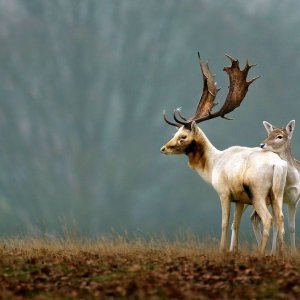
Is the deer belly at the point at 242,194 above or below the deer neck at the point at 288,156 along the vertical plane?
below

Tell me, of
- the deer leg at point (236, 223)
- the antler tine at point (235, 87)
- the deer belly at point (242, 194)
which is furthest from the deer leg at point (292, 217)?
the antler tine at point (235, 87)

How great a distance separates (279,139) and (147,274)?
613cm

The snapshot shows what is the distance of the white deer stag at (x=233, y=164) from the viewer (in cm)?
1382

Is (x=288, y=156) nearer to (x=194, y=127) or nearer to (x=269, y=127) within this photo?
(x=269, y=127)

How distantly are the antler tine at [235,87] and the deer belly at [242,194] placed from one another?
2.69m

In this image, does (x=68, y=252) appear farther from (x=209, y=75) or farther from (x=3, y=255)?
(x=209, y=75)

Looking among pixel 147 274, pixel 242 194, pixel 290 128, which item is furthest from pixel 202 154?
pixel 147 274

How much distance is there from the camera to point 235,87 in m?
16.4

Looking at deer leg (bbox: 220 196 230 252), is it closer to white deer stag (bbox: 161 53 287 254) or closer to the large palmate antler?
white deer stag (bbox: 161 53 287 254)

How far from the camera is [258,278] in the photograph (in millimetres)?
9820

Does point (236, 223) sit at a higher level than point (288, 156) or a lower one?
lower

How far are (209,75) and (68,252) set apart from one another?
5.90 metres

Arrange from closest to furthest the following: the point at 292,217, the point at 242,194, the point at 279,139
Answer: the point at 242,194, the point at 279,139, the point at 292,217

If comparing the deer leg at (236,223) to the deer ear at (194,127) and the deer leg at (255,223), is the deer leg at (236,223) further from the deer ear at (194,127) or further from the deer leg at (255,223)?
the deer ear at (194,127)
